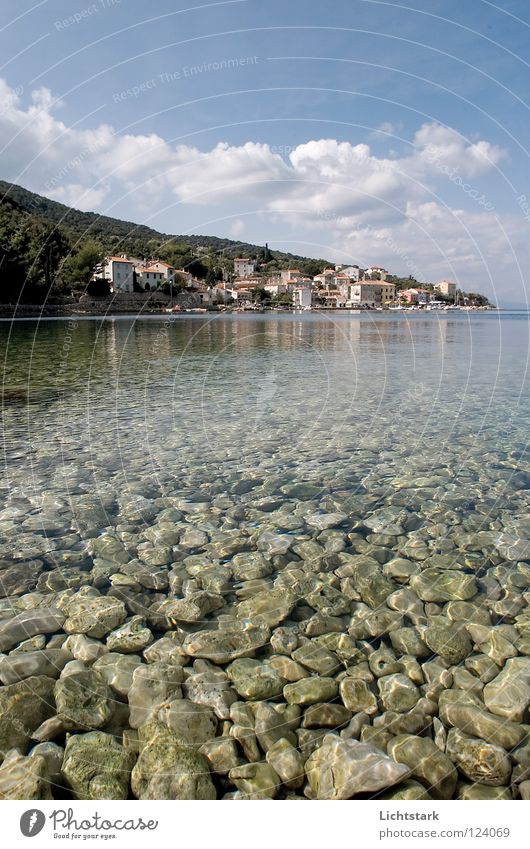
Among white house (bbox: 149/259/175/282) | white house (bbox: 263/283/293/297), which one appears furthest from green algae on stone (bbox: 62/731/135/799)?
white house (bbox: 263/283/293/297)

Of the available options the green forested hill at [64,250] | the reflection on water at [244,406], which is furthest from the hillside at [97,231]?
the reflection on water at [244,406]

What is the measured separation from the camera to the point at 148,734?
308 cm

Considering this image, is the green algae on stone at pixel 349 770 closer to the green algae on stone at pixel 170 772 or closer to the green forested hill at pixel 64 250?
the green algae on stone at pixel 170 772

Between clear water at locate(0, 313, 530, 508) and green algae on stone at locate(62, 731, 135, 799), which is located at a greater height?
clear water at locate(0, 313, 530, 508)

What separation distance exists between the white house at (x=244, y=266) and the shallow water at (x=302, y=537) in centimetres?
6570

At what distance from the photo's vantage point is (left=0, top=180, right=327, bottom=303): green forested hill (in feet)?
181

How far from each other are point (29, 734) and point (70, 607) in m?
1.35

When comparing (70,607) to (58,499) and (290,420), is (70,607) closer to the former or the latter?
(58,499)

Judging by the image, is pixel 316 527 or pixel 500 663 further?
pixel 316 527

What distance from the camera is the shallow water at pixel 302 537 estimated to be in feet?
11.5

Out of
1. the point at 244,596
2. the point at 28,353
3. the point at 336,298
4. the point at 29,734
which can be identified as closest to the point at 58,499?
the point at 244,596

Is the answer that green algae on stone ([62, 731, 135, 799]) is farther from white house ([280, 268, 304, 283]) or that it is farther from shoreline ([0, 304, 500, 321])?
white house ([280, 268, 304, 283])

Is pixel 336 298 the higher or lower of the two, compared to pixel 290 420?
higher
